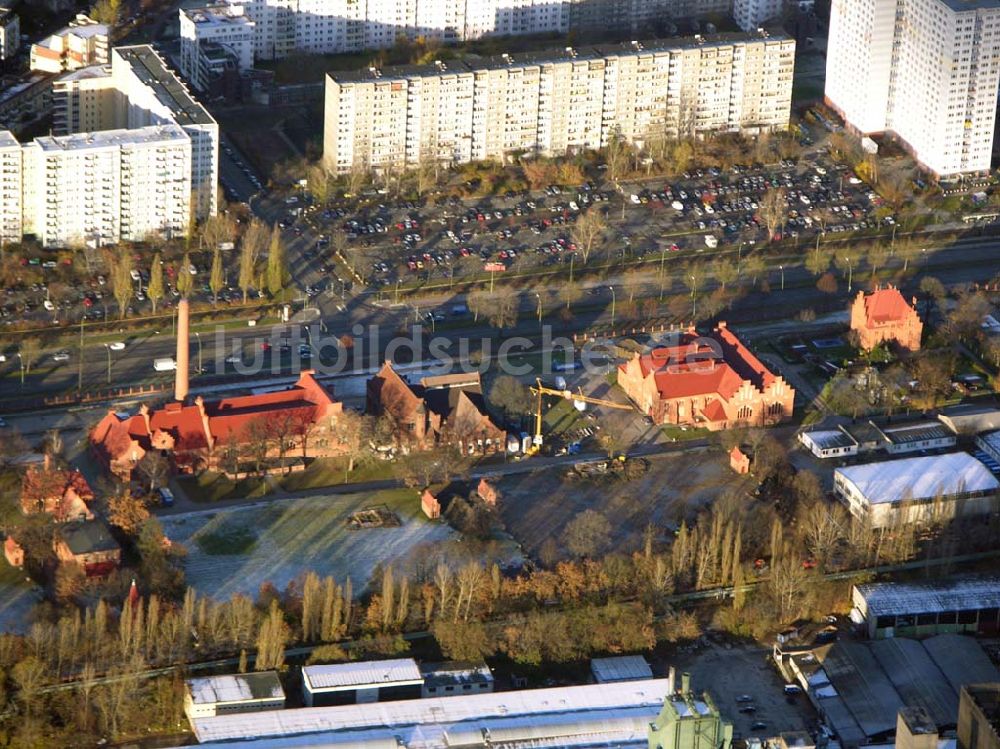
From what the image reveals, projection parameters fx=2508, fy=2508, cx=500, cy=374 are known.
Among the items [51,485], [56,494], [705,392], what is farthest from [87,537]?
[705,392]

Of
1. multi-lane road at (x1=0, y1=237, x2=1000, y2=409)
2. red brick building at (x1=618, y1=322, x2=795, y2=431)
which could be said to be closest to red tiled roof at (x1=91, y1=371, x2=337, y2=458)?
multi-lane road at (x1=0, y1=237, x2=1000, y2=409)

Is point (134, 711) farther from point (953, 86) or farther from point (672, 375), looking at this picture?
point (953, 86)

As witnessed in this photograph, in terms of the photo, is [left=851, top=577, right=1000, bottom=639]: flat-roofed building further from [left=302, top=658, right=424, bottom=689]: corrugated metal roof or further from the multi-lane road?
the multi-lane road

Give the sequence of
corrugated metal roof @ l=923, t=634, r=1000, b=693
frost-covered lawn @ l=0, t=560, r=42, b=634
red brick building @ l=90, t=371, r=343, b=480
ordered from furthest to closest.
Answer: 1. red brick building @ l=90, t=371, r=343, b=480
2. frost-covered lawn @ l=0, t=560, r=42, b=634
3. corrugated metal roof @ l=923, t=634, r=1000, b=693

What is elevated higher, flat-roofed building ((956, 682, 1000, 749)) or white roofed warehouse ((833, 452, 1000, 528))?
flat-roofed building ((956, 682, 1000, 749))

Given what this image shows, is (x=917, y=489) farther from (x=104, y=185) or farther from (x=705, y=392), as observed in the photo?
(x=104, y=185)

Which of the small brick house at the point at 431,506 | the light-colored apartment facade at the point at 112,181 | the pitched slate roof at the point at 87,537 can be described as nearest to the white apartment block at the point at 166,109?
the light-colored apartment facade at the point at 112,181
